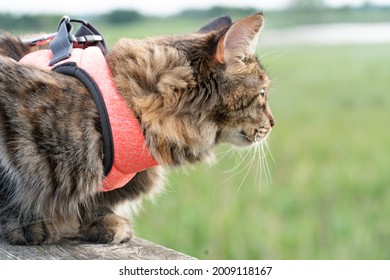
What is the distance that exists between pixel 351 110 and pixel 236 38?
5523 mm

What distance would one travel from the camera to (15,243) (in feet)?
6.66

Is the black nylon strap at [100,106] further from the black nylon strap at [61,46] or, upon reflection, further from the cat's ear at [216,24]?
the cat's ear at [216,24]

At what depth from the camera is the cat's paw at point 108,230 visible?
208 centimetres

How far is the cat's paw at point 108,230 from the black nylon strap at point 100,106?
0.64ft

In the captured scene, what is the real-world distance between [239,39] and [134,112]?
0.45m

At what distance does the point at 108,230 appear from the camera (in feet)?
6.84

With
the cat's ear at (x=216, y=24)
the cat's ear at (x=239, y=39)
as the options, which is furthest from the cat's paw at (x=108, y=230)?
the cat's ear at (x=216, y=24)

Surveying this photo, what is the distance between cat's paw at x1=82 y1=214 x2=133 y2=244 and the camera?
2.08 meters

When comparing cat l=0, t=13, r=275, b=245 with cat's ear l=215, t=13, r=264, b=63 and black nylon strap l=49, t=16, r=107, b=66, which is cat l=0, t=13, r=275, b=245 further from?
black nylon strap l=49, t=16, r=107, b=66

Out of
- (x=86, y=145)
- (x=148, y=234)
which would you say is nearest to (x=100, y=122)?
(x=86, y=145)

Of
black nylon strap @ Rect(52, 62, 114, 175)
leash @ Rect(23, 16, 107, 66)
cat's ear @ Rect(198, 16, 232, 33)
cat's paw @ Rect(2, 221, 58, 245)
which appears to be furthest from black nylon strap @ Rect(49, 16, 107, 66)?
cat's paw @ Rect(2, 221, 58, 245)

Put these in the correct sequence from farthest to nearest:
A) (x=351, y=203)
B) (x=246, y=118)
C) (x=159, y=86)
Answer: (x=351, y=203)
(x=246, y=118)
(x=159, y=86)
